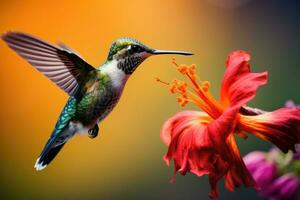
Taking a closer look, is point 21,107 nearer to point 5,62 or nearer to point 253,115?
point 5,62

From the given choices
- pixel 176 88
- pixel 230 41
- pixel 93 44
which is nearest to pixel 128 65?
pixel 176 88

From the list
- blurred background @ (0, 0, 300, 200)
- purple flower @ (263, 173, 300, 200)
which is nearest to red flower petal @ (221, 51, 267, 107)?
purple flower @ (263, 173, 300, 200)

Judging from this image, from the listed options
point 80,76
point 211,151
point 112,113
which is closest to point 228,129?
point 211,151

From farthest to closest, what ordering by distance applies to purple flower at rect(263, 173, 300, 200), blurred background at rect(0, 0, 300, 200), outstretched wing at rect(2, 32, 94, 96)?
blurred background at rect(0, 0, 300, 200)
purple flower at rect(263, 173, 300, 200)
outstretched wing at rect(2, 32, 94, 96)

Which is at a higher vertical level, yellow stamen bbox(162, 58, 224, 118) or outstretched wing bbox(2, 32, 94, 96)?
outstretched wing bbox(2, 32, 94, 96)

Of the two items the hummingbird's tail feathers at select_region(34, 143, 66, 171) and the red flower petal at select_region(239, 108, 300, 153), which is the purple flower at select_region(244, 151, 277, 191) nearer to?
the red flower petal at select_region(239, 108, 300, 153)

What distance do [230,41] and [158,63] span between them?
31cm

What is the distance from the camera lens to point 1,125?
1.38m

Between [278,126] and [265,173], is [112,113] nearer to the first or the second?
[265,173]

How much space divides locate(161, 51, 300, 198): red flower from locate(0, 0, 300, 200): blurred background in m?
0.73

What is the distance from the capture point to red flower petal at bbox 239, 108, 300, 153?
1.82ft

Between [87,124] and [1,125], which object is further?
[1,125]

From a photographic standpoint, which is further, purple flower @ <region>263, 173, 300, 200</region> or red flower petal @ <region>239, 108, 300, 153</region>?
purple flower @ <region>263, 173, 300, 200</region>

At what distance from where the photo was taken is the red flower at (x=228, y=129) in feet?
1.75
